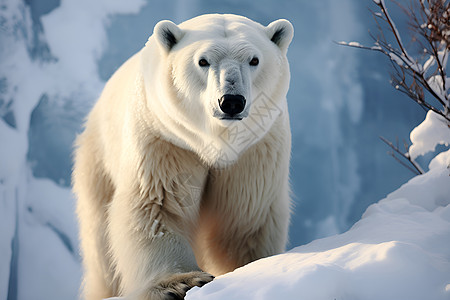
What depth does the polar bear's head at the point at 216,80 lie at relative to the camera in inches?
109

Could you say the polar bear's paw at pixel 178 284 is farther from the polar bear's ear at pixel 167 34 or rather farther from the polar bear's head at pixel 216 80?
the polar bear's ear at pixel 167 34

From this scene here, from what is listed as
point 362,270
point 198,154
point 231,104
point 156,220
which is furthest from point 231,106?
point 362,270

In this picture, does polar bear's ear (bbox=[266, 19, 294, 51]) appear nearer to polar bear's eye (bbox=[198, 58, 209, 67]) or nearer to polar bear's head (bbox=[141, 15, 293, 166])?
polar bear's head (bbox=[141, 15, 293, 166])

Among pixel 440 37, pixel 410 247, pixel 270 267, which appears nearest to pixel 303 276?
pixel 270 267

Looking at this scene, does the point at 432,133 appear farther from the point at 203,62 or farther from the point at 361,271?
the point at 361,271

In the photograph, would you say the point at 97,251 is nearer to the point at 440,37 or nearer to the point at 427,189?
the point at 427,189

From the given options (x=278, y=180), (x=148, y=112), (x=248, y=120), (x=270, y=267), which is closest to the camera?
(x=270, y=267)

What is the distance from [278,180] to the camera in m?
3.43

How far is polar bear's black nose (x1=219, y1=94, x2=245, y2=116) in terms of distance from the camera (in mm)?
2609

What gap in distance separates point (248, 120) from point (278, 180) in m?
0.61

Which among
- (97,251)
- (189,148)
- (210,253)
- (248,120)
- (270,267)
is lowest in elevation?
(97,251)

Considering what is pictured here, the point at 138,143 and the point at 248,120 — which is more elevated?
the point at 248,120

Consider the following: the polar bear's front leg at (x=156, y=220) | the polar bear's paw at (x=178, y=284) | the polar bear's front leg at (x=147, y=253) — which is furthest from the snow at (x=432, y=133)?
the polar bear's paw at (x=178, y=284)

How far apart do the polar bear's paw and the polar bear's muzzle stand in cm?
86
